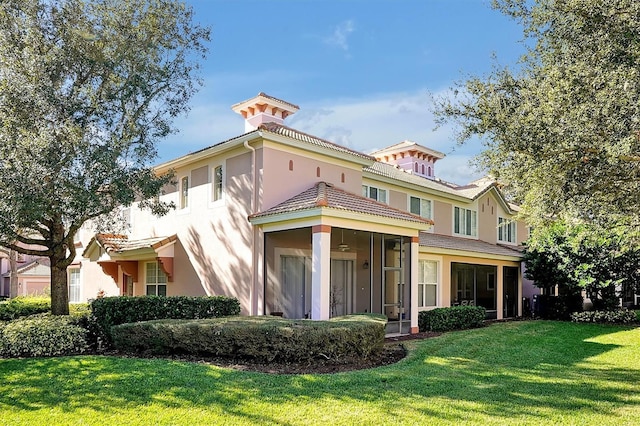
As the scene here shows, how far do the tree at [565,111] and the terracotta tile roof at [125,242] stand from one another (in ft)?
36.3

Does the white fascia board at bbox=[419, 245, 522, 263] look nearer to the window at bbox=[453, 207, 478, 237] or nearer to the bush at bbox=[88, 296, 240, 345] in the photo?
the window at bbox=[453, 207, 478, 237]

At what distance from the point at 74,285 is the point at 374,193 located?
1567cm

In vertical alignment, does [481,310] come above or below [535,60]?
below

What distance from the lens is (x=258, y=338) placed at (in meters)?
10.6

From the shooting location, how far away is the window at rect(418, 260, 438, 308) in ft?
66.4

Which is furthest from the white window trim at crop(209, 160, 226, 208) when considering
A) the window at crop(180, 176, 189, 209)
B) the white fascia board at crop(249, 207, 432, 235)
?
the white fascia board at crop(249, 207, 432, 235)

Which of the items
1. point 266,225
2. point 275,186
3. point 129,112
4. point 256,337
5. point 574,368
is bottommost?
point 574,368

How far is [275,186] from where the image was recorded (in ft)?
51.6

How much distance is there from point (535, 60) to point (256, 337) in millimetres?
8113

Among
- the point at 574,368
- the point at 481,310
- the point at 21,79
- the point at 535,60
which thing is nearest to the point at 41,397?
the point at 21,79

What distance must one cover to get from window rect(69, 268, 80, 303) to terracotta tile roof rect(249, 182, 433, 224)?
14300 mm

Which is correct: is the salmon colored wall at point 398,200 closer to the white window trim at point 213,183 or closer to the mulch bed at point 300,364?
the white window trim at point 213,183

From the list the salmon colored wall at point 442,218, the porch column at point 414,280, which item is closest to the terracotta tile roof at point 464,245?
the salmon colored wall at point 442,218

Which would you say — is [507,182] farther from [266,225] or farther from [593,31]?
[266,225]
